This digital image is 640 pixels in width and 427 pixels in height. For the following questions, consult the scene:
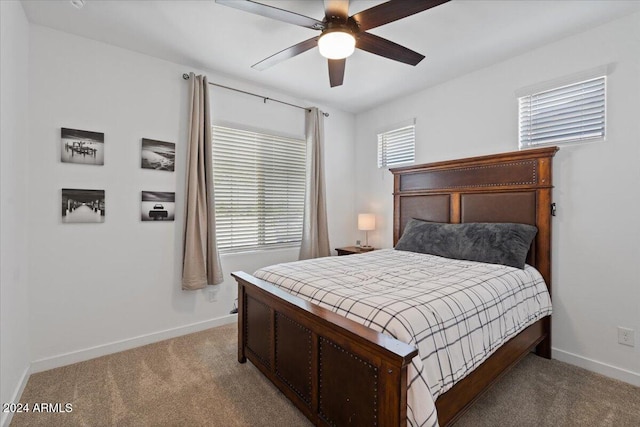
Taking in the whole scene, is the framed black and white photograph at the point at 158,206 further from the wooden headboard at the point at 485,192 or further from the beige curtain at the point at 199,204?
the wooden headboard at the point at 485,192

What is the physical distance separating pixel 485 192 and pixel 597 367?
5.49 ft

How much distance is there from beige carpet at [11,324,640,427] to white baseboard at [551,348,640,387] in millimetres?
76

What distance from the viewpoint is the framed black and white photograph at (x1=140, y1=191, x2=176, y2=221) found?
2889 millimetres

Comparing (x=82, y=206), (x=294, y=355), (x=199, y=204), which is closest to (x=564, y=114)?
(x=294, y=355)

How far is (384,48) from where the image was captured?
221 centimetres

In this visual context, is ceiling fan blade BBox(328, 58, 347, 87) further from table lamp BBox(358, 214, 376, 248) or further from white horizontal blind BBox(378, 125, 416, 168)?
table lamp BBox(358, 214, 376, 248)

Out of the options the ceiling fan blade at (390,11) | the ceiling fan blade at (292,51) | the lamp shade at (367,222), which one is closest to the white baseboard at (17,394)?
the ceiling fan blade at (292,51)

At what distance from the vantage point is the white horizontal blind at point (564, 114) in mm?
2461

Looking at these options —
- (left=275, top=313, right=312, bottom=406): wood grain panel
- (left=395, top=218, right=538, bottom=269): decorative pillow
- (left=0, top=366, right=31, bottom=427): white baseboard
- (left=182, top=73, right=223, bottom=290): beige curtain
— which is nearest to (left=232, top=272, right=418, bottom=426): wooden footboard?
(left=275, top=313, right=312, bottom=406): wood grain panel

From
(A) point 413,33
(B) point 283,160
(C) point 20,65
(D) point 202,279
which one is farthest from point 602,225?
(C) point 20,65

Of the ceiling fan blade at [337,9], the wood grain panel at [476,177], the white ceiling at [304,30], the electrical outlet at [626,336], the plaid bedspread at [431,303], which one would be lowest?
the electrical outlet at [626,336]

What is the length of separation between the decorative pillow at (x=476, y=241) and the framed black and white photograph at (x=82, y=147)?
3.11m

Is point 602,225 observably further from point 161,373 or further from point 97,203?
point 97,203

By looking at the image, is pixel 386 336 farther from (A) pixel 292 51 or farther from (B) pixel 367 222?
(B) pixel 367 222
